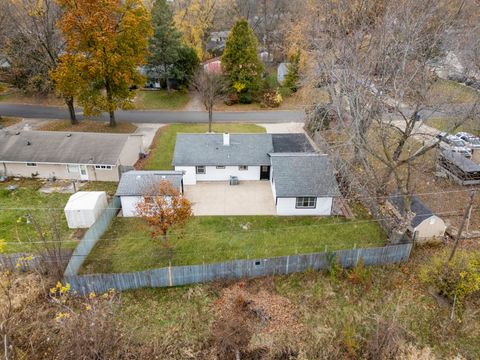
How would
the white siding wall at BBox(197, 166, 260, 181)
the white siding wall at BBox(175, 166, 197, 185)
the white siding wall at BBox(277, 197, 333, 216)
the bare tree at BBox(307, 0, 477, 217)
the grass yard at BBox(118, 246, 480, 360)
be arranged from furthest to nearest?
the white siding wall at BBox(197, 166, 260, 181), the white siding wall at BBox(175, 166, 197, 185), the white siding wall at BBox(277, 197, 333, 216), the bare tree at BBox(307, 0, 477, 217), the grass yard at BBox(118, 246, 480, 360)

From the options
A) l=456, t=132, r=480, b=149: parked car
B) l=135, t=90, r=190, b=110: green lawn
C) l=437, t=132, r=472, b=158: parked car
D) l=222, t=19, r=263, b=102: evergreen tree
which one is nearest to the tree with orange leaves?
l=437, t=132, r=472, b=158: parked car

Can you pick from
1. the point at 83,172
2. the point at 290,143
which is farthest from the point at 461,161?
the point at 83,172

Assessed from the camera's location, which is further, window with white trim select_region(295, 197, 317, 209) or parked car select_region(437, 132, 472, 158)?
parked car select_region(437, 132, 472, 158)

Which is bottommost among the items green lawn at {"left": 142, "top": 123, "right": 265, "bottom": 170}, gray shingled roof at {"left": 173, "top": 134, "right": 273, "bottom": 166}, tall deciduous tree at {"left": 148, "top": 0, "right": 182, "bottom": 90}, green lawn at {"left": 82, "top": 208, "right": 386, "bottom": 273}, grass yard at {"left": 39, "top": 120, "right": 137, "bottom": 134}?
green lawn at {"left": 82, "top": 208, "right": 386, "bottom": 273}

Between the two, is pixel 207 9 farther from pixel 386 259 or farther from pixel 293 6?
pixel 386 259

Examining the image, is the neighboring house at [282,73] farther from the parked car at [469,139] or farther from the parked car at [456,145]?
the parked car at [456,145]

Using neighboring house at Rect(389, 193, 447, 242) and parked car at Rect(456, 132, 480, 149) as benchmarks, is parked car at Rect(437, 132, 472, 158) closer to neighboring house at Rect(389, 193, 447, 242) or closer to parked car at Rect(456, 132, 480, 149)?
parked car at Rect(456, 132, 480, 149)

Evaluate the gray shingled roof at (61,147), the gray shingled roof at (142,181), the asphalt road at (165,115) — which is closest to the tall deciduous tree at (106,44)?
the asphalt road at (165,115)
